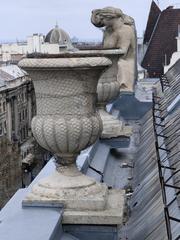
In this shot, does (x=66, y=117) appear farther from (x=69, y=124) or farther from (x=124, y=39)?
(x=124, y=39)

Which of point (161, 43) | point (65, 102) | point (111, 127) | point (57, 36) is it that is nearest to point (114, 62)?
point (111, 127)

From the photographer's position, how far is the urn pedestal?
5840 mm

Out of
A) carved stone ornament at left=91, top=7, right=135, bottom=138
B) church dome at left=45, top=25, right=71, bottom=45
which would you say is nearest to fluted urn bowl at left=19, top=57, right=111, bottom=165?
carved stone ornament at left=91, top=7, right=135, bottom=138

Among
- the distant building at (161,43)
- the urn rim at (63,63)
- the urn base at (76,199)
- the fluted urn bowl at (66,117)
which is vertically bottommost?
the distant building at (161,43)

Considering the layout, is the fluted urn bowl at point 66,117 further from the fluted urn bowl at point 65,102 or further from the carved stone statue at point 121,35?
the carved stone statue at point 121,35

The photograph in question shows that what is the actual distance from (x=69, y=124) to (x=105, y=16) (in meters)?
6.45

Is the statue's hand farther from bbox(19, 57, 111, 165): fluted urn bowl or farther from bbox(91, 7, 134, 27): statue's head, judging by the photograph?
bbox(19, 57, 111, 165): fluted urn bowl

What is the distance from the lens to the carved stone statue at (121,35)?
1205 centimetres

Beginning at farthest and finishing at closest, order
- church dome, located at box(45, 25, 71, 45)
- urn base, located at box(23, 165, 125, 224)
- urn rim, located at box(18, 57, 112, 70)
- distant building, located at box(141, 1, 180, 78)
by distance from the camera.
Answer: church dome, located at box(45, 25, 71, 45) → distant building, located at box(141, 1, 180, 78) → urn base, located at box(23, 165, 125, 224) → urn rim, located at box(18, 57, 112, 70)

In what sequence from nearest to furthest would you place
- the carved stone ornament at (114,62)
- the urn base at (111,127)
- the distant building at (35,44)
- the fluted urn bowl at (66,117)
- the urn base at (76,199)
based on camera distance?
the fluted urn bowl at (66,117) → the urn base at (76,199) → the carved stone ornament at (114,62) → the urn base at (111,127) → the distant building at (35,44)

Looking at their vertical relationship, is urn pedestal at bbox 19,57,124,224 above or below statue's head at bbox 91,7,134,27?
below

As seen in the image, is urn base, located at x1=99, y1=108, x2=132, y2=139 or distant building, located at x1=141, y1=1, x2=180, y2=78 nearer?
urn base, located at x1=99, y1=108, x2=132, y2=139

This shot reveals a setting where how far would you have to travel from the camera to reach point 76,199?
238 inches

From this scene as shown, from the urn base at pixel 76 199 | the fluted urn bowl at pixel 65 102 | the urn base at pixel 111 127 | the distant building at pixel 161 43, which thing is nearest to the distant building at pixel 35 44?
the distant building at pixel 161 43
